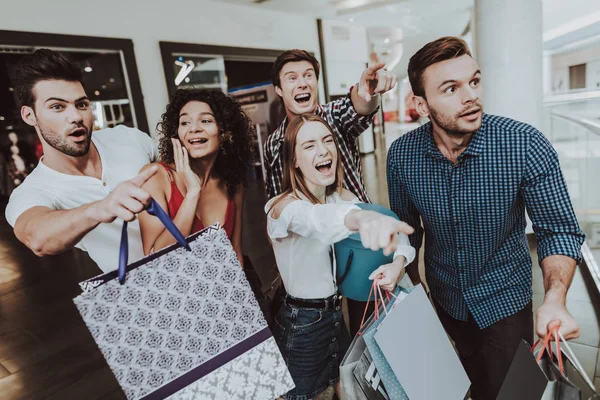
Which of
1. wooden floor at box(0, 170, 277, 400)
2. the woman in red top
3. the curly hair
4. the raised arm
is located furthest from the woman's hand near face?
wooden floor at box(0, 170, 277, 400)

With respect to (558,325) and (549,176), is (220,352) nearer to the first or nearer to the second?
(558,325)

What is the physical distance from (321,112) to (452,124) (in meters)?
0.83

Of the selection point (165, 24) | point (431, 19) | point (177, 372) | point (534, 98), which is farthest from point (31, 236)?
point (431, 19)

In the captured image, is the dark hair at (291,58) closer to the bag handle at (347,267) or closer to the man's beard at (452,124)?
the man's beard at (452,124)

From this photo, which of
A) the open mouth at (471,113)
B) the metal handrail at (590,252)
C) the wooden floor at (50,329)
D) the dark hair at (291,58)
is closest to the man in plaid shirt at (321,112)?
the dark hair at (291,58)

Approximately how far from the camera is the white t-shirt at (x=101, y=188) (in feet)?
3.45

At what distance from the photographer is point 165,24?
5559 mm

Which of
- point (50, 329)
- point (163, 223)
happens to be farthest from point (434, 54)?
point (50, 329)

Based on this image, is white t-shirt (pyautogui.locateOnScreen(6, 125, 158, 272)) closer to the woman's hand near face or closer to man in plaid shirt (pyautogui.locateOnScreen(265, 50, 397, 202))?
the woman's hand near face

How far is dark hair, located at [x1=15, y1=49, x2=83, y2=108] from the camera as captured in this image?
92 centimetres

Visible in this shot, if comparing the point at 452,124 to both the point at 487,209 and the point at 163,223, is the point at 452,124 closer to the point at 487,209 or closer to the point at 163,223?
the point at 487,209

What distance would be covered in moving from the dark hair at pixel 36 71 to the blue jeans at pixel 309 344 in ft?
3.48

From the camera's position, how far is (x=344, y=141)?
77.2 inches

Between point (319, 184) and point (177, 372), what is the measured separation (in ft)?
2.59
